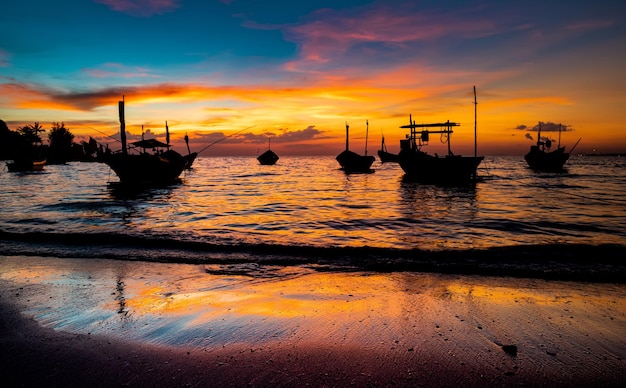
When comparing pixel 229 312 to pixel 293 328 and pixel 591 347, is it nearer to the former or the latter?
Result: pixel 293 328

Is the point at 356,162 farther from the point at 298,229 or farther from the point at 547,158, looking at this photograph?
the point at 298,229

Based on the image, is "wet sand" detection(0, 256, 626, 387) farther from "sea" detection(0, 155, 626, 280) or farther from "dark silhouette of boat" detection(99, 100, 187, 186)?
"dark silhouette of boat" detection(99, 100, 187, 186)

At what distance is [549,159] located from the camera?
68.2 m

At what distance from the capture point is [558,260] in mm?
9414

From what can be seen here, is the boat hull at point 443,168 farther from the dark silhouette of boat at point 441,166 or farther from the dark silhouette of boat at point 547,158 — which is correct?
the dark silhouette of boat at point 547,158

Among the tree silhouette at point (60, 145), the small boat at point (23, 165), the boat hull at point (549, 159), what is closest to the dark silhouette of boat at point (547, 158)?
the boat hull at point (549, 159)

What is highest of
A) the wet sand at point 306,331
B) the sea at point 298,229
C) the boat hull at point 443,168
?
the boat hull at point 443,168

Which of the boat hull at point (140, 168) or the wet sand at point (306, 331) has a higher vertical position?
the boat hull at point (140, 168)

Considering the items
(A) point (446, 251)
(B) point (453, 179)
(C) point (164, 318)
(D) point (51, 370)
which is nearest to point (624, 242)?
(A) point (446, 251)

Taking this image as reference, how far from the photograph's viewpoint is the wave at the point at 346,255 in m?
8.34

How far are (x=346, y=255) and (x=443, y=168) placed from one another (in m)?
34.9

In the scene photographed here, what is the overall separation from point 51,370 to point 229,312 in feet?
7.19

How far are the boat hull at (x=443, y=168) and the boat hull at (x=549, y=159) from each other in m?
36.2

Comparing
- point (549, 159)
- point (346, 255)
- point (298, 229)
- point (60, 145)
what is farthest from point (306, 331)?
point (60, 145)
